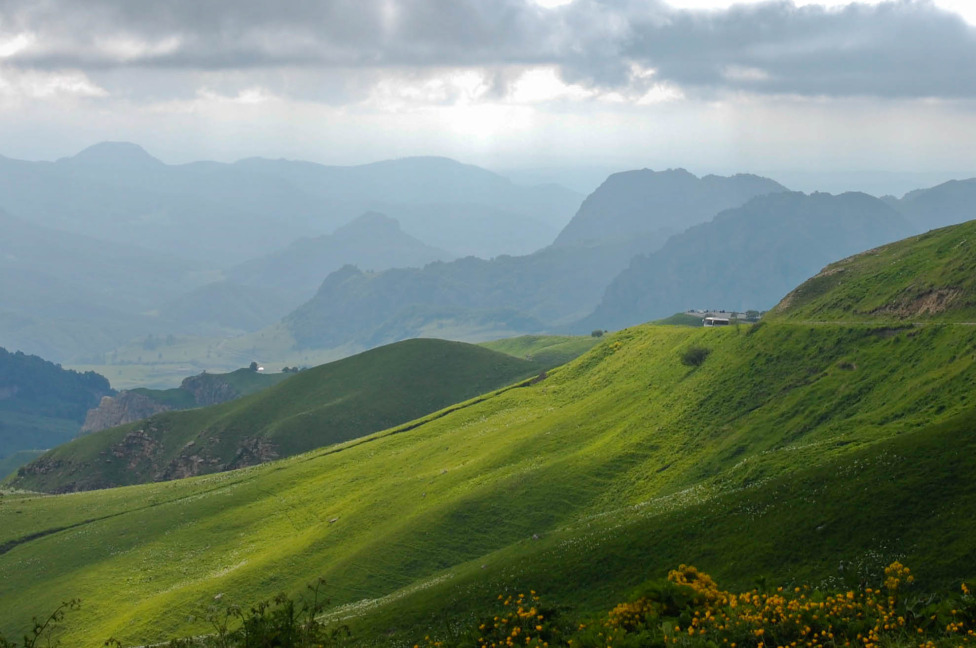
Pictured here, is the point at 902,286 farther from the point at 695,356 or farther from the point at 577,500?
the point at 577,500

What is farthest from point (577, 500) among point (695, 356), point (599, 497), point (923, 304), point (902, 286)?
point (902, 286)

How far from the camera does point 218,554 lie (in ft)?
379

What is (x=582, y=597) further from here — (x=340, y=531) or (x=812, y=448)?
(x=340, y=531)

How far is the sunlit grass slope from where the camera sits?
62.5 metres

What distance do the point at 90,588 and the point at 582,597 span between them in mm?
71777

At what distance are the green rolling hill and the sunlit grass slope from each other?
281mm

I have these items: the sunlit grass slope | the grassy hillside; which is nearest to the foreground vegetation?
the sunlit grass slope

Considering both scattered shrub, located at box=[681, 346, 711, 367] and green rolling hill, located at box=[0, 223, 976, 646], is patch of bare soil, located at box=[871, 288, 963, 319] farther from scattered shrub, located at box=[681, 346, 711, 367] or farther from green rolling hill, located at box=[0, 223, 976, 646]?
scattered shrub, located at box=[681, 346, 711, 367]

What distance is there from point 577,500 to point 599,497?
2.29 metres

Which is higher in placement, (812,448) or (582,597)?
(812,448)

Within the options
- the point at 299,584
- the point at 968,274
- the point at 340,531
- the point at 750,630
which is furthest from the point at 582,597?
the point at 968,274

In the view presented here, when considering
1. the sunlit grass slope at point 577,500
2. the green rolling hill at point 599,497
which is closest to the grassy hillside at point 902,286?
the green rolling hill at point 599,497

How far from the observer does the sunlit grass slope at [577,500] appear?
62.5m

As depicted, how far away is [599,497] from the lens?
94125 mm
